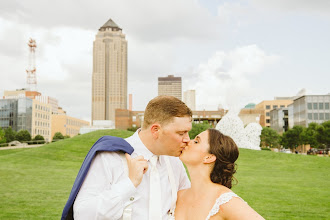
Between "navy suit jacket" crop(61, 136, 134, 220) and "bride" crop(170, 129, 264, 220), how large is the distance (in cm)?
80

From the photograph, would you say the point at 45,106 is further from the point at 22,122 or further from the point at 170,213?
the point at 170,213

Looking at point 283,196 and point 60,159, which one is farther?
point 60,159

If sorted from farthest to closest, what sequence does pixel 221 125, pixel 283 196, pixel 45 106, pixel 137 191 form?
pixel 45 106
pixel 221 125
pixel 283 196
pixel 137 191

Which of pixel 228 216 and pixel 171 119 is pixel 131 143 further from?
pixel 228 216

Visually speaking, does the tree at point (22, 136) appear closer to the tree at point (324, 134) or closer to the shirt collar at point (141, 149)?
the tree at point (324, 134)

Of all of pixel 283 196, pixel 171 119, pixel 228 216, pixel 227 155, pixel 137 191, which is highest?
pixel 171 119

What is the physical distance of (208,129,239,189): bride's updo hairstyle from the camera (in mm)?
3459

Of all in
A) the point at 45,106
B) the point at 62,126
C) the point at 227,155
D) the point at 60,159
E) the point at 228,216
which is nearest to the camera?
the point at 228,216

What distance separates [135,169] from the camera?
2795mm

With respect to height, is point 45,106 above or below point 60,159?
above

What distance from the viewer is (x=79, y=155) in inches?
1168

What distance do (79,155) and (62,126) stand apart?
117 metres

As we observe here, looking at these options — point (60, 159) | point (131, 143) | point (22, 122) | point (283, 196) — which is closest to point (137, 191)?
point (131, 143)

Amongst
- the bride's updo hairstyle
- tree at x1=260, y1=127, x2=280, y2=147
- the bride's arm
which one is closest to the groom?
the bride's updo hairstyle
